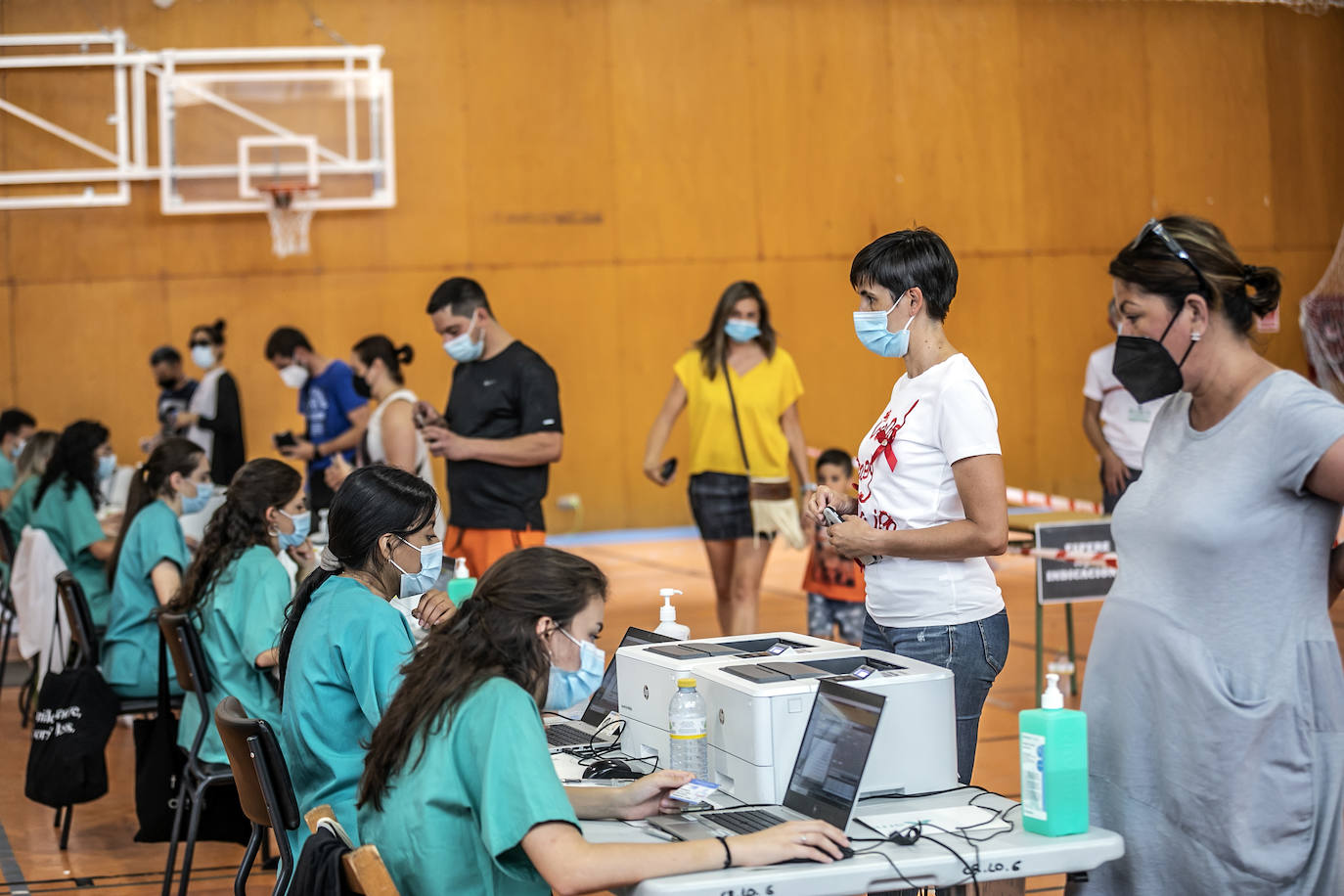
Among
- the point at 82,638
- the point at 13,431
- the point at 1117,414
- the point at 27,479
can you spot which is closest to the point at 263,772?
the point at 82,638

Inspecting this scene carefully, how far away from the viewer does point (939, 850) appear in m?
1.86

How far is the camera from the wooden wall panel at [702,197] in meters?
10.1

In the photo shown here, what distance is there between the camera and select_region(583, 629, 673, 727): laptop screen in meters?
2.68

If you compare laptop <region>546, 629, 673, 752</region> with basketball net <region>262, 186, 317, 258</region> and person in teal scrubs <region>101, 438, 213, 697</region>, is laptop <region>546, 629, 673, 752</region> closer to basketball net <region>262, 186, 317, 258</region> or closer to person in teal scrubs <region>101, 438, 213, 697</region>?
person in teal scrubs <region>101, 438, 213, 697</region>

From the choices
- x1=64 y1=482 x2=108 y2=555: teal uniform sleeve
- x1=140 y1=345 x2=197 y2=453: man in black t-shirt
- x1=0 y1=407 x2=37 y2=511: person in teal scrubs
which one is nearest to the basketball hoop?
x1=140 y1=345 x2=197 y2=453: man in black t-shirt

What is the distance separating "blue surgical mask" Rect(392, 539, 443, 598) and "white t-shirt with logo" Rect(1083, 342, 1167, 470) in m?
3.30

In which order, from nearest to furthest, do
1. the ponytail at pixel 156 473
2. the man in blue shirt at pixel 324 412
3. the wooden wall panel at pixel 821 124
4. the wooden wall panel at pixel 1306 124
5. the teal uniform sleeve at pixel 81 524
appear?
the ponytail at pixel 156 473 < the teal uniform sleeve at pixel 81 524 < the man in blue shirt at pixel 324 412 < the wooden wall panel at pixel 821 124 < the wooden wall panel at pixel 1306 124

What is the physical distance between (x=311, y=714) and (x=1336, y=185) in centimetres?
1177

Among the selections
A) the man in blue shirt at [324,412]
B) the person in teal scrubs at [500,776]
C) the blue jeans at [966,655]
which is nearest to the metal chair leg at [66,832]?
the man in blue shirt at [324,412]

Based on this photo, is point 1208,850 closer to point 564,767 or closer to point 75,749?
point 564,767

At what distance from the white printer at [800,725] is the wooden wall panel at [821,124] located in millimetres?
9018

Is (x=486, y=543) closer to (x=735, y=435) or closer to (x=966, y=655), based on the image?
(x=735, y=435)

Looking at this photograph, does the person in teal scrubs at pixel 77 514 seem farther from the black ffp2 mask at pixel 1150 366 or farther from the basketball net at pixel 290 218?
the basketball net at pixel 290 218

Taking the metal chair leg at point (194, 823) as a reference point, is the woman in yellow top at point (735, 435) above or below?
above
